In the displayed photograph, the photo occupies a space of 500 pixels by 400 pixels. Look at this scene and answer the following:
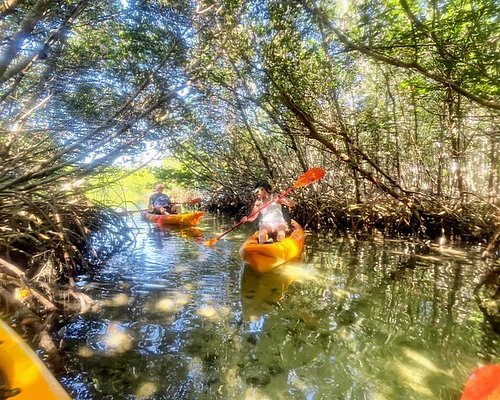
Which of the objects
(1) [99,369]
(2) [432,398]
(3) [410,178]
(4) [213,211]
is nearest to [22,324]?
(1) [99,369]

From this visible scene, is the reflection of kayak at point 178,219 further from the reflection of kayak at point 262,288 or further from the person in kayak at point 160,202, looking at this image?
the reflection of kayak at point 262,288

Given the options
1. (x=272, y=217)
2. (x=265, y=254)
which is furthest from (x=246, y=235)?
(x=265, y=254)

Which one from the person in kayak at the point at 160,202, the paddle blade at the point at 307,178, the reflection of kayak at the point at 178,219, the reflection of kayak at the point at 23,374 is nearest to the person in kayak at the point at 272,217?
the paddle blade at the point at 307,178

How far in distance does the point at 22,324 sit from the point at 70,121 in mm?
3963

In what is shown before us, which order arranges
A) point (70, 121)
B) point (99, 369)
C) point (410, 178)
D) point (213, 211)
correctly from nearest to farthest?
point (99, 369)
point (70, 121)
point (410, 178)
point (213, 211)

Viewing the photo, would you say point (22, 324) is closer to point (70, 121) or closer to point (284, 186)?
point (70, 121)

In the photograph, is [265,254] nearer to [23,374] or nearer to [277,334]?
[277,334]

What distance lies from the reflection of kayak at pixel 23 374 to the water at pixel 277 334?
2.18 feet

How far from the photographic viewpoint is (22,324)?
9.23ft

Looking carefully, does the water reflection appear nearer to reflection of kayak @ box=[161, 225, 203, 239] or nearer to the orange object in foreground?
the orange object in foreground

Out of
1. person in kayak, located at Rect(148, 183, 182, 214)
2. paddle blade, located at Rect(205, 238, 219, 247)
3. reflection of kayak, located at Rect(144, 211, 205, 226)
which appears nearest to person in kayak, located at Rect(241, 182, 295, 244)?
paddle blade, located at Rect(205, 238, 219, 247)

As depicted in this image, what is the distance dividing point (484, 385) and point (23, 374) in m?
2.14

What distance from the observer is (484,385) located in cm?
165

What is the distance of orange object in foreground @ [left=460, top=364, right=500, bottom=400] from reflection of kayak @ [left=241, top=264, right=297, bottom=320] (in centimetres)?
203
